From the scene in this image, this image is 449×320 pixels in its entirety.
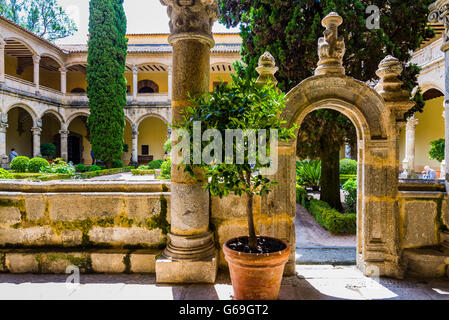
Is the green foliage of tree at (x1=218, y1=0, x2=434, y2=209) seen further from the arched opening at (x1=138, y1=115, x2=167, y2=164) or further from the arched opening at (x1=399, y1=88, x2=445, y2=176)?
the arched opening at (x1=138, y1=115, x2=167, y2=164)

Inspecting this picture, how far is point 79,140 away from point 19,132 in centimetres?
408

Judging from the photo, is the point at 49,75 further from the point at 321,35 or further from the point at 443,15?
the point at 443,15

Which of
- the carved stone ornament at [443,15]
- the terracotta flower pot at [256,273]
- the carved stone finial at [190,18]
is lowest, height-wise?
the terracotta flower pot at [256,273]

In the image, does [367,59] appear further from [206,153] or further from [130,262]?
[130,262]

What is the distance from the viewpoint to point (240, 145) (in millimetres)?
2059

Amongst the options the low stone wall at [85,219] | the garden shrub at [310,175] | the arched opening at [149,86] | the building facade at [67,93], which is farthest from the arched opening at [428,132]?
the arched opening at [149,86]

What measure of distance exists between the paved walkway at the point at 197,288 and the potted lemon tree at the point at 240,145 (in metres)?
0.41

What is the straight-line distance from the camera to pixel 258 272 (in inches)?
82.9

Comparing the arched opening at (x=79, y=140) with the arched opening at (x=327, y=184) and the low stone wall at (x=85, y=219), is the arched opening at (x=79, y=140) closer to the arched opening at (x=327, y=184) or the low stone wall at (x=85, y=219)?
the arched opening at (x=327, y=184)

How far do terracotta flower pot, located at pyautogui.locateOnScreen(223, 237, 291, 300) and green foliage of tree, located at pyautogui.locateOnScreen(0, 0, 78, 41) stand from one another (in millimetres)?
26470

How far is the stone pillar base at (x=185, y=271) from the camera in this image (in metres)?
2.60

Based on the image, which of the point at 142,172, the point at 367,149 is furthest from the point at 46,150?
the point at 367,149

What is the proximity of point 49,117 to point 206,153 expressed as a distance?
22754mm
